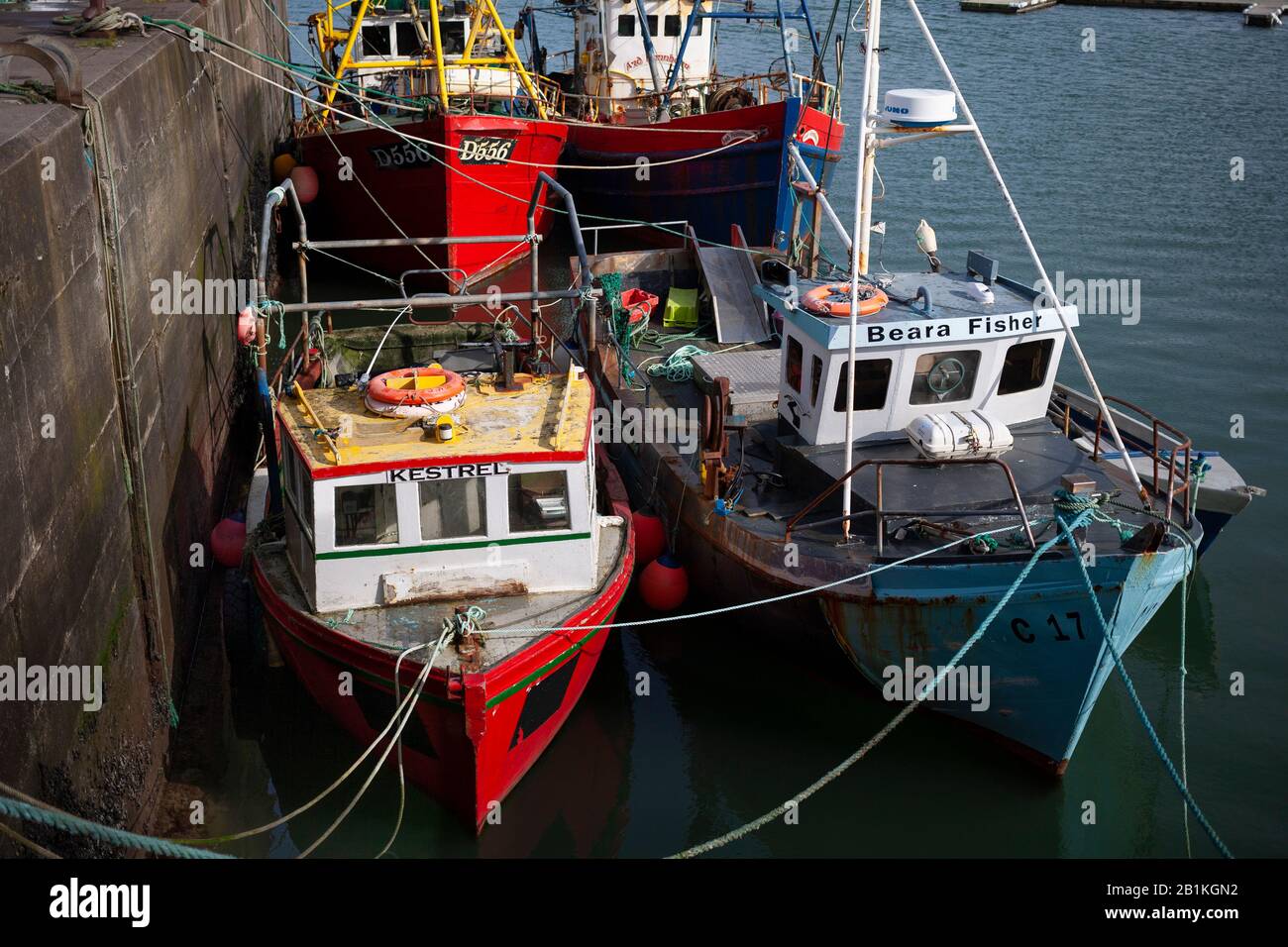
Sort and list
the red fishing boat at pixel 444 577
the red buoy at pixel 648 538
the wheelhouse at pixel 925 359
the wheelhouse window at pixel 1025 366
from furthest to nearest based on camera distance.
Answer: the red buoy at pixel 648 538 < the wheelhouse window at pixel 1025 366 < the wheelhouse at pixel 925 359 < the red fishing boat at pixel 444 577

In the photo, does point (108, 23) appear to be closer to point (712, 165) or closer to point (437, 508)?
point (437, 508)

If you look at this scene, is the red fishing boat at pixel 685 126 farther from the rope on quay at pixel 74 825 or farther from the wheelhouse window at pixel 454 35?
the rope on quay at pixel 74 825

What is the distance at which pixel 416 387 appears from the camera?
9.44 metres

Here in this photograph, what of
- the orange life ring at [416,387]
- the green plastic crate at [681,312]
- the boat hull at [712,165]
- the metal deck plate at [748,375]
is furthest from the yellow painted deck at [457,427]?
the boat hull at [712,165]

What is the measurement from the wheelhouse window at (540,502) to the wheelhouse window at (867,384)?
267cm

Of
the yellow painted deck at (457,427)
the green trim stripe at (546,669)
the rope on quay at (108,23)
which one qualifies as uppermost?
the rope on quay at (108,23)

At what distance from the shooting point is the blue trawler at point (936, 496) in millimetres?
9023

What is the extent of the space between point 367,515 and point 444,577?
0.71 meters

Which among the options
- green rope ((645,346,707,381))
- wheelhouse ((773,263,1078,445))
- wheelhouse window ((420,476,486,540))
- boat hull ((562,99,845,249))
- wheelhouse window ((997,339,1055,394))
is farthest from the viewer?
boat hull ((562,99,845,249))

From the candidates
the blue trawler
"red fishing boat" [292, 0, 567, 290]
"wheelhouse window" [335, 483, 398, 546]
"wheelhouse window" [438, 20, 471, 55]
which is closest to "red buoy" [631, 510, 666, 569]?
the blue trawler

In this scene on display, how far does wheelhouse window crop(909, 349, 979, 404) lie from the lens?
10.3 m

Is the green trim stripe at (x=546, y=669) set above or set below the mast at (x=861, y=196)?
below

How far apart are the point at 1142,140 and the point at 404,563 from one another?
27.0 meters

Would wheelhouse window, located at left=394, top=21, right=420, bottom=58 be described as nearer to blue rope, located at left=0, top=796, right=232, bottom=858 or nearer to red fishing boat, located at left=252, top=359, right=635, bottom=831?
red fishing boat, located at left=252, top=359, right=635, bottom=831
